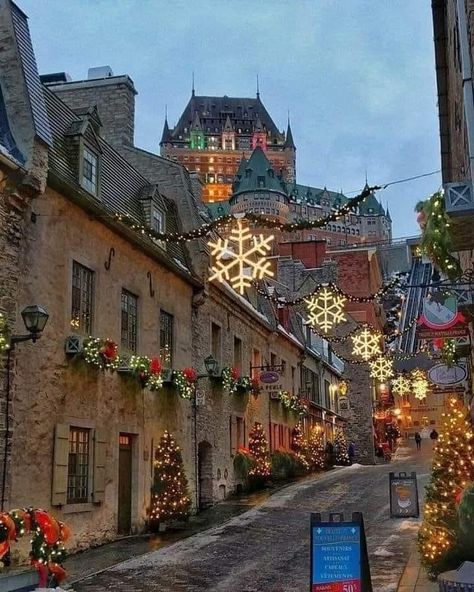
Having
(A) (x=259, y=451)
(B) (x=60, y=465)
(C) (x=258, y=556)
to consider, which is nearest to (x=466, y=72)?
(C) (x=258, y=556)

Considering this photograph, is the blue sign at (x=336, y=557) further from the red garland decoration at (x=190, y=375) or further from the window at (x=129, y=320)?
the red garland decoration at (x=190, y=375)

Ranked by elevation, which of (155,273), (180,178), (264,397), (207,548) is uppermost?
(180,178)

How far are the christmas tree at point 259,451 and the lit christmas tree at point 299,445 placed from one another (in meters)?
5.26

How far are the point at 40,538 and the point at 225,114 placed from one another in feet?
599

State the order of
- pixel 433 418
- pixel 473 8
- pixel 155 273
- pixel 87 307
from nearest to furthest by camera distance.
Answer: pixel 473 8
pixel 87 307
pixel 155 273
pixel 433 418

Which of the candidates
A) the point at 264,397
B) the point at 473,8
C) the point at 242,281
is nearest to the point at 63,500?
the point at 242,281

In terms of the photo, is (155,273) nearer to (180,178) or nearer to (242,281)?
(180,178)

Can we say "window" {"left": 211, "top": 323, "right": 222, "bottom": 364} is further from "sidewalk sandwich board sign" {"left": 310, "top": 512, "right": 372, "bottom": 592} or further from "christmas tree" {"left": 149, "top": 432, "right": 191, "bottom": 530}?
"sidewalk sandwich board sign" {"left": 310, "top": 512, "right": 372, "bottom": 592}

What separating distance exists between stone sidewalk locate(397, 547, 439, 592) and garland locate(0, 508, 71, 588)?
491 centimetres

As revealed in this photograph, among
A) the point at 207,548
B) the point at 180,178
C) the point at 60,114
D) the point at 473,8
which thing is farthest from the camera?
the point at 180,178

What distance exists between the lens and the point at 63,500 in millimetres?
12898

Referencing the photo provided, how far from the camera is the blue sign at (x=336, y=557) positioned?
26.2 feet

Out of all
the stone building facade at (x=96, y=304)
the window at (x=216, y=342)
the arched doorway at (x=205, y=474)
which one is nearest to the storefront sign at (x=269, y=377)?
the stone building facade at (x=96, y=304)

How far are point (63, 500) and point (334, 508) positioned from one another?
8419 mm
